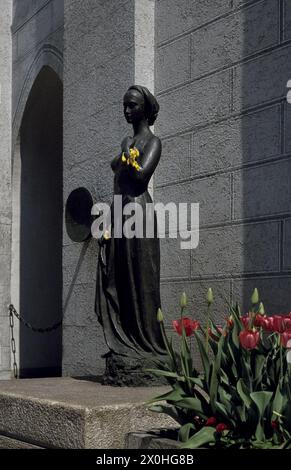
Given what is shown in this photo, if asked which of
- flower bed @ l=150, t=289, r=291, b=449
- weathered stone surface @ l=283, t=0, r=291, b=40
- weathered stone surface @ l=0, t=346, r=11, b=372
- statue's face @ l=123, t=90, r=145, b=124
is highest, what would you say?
weathered stone surface @ l=283, t=0, r=291, b=40

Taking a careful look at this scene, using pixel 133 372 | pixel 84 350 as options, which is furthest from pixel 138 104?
pixel 84 350

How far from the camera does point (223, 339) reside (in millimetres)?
4027

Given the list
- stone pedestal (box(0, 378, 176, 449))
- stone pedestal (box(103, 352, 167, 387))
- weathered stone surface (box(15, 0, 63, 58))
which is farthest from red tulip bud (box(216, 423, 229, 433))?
weathered stone surface (box(15, 0, 63, 58))

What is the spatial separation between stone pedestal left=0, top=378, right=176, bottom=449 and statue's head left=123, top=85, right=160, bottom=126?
204cm

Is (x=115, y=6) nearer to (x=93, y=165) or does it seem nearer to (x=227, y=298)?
(x=93, y=165)

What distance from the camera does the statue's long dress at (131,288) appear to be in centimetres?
598

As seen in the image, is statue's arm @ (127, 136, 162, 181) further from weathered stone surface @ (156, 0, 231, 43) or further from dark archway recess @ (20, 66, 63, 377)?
dark archway recess @ (20, 66, 63, 377)

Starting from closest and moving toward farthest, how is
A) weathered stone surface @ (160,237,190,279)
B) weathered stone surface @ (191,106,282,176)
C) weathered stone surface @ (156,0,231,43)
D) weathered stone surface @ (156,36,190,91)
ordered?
1. weathered stone surface @ (191,106,282,176)
2. weathered stone surface @ (156,0,231,43)
3. weathered stone surface @ (160,237,190,279)
4. weathered stone surface @ (156,36,190,91)

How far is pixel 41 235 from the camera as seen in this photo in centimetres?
1226

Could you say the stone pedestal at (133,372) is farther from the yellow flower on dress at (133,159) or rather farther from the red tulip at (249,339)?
the red tulip at (249,339)

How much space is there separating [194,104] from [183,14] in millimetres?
881

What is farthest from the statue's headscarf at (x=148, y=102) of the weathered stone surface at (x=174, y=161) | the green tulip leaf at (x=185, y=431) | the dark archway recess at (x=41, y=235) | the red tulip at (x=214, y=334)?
the dark archway recess at (x=41, y=235)

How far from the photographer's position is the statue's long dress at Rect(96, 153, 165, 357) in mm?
5980

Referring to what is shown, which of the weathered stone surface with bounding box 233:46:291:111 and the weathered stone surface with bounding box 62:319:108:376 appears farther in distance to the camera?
the weathered stone surface with bounding box 62:319:108:376
